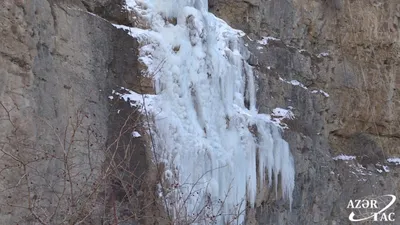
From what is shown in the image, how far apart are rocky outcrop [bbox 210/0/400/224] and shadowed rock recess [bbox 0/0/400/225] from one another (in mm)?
24

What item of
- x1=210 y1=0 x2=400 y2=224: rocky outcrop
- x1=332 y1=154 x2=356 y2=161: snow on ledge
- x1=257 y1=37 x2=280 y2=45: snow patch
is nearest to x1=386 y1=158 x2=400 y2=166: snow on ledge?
x1=210 y1=0 x2=400 y2=224: rocky outcrop

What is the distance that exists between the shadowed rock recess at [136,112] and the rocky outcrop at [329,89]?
0.02 metres

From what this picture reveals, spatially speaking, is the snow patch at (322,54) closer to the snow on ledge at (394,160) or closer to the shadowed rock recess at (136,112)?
the shadowed rock recess at (136,112)

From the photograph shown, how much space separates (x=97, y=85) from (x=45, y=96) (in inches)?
37.2

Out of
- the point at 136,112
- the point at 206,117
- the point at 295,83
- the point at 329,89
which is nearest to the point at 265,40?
the point at 295,83

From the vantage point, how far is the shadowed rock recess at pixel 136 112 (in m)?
5.96

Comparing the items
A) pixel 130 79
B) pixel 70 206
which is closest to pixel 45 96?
pixel 130 79

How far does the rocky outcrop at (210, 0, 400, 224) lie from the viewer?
11.2 meters

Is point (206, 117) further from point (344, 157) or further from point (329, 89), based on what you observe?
point (344, 157)

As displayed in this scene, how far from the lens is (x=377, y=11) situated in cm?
1338

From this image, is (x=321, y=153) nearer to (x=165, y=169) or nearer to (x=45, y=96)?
(x=165, y=169)

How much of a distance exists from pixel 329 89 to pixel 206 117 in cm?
464

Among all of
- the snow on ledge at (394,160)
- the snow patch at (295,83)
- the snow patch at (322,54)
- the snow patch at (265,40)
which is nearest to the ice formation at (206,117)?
the snow patch at (265,40)

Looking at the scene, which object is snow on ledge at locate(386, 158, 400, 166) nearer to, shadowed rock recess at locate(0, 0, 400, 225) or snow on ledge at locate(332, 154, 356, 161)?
shadowed rock recess at locate(0, 0, 400, 225)
